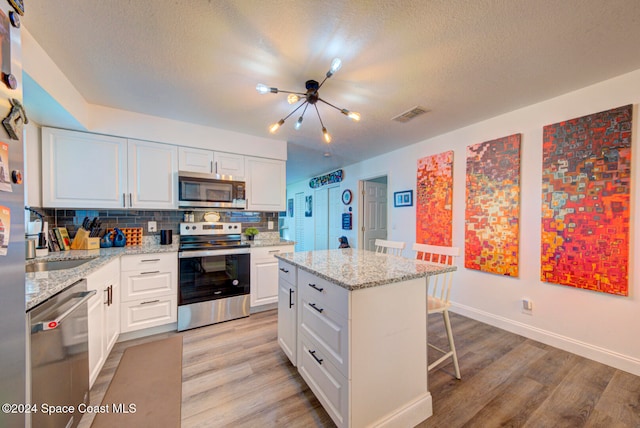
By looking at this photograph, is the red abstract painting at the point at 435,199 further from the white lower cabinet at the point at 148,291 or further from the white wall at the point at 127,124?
the white lower cabinet at the point at 148,291

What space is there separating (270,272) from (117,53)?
2490 mm

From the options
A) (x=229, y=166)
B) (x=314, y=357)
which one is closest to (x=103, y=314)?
(x=314, y=357)

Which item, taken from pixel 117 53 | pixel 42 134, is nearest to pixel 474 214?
pixel 117 53

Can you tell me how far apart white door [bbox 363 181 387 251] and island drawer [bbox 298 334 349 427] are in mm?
3337

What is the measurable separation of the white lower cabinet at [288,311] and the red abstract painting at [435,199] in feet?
7.45

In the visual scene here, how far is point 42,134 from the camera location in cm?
220

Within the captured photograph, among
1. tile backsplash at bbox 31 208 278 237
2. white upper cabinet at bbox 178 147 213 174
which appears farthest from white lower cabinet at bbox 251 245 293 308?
white upper cabinet at bbox 178 147 213 174

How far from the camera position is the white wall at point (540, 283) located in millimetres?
1849

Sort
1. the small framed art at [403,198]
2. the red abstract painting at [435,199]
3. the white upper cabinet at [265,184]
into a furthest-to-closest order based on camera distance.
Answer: the small framed art at [403,198]
the white upper cabinet at [265,184]
the red abstract painting at [435,199]

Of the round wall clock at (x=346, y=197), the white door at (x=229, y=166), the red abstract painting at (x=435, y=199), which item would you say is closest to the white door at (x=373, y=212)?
the round wall clock at (x=346, y=197)

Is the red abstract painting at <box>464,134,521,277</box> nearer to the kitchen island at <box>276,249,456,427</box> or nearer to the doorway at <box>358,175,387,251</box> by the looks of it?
the kitchen island at <box>276,249,456,427</box>

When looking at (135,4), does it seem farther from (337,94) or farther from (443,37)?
(443,37)

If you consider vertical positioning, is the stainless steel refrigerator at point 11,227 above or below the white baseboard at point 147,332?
above

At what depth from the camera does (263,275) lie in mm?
2990
